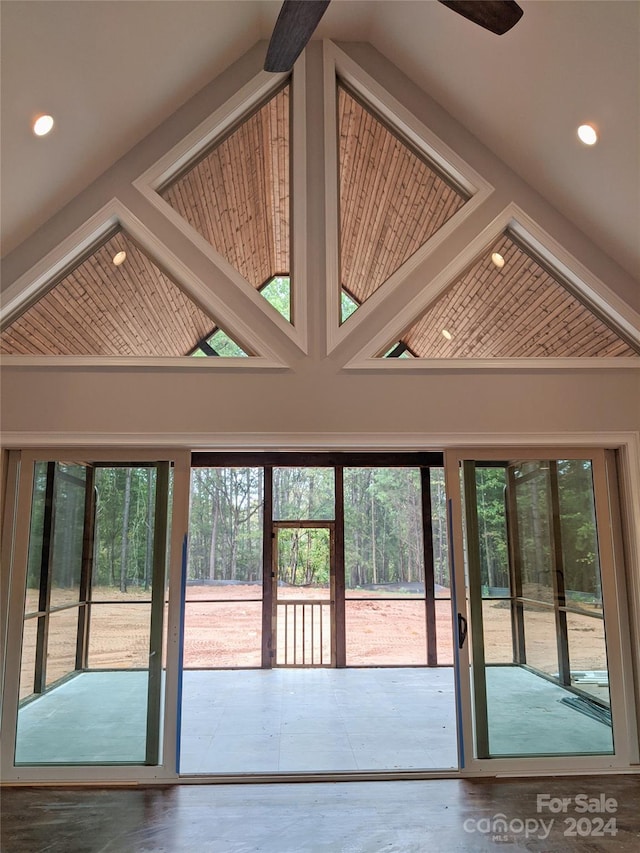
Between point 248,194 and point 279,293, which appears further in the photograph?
point 248,194

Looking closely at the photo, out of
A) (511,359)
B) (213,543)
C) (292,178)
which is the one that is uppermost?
(292,178)

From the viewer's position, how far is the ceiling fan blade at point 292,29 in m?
2.58

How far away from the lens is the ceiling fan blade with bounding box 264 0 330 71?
8.47 ft

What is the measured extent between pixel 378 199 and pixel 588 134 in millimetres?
1556

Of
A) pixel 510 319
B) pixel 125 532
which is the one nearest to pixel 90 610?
pixel 125 532

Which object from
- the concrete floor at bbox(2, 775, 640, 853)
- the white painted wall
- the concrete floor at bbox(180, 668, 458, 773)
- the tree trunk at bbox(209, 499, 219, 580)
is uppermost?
the white painted wall

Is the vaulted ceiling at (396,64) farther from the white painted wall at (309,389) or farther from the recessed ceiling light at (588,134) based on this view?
the white painted wall at (309,389)

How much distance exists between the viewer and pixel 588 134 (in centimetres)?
385

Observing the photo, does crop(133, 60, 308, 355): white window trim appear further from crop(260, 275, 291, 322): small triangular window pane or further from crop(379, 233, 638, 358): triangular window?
crop(379, 233, 638, 358): triangular window

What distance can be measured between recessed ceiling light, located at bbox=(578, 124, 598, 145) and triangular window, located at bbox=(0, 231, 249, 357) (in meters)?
2.65

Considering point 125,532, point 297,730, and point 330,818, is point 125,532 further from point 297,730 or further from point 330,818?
point 297,730

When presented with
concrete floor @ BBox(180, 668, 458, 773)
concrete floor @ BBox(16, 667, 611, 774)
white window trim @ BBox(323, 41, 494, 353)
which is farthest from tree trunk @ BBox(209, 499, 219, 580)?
white window trim @ BBox(323, 41, 494, 353)

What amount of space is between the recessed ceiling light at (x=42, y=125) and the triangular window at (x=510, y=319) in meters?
2.61

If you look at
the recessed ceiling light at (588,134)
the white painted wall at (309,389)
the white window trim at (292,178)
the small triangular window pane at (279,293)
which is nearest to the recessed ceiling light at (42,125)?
the white painted wall at (309,389)
